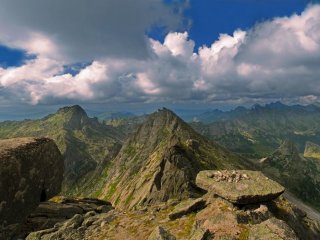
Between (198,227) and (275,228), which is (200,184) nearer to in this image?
(198,227)

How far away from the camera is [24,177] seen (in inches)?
1593

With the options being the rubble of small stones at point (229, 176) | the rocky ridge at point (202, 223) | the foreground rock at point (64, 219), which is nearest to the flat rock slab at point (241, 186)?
the rubble of small stones at point (229, 176)

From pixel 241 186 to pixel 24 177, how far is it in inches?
959

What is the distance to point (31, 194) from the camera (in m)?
42.1

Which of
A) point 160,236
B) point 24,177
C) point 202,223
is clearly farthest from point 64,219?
point 202,223

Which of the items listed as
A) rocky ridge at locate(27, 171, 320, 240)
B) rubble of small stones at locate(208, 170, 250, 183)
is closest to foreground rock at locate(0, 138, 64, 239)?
rocky ridge at locate(27, 171, 320, 240)

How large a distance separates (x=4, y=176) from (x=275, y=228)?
27747 mm

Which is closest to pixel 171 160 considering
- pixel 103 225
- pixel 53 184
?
pixel 53 184

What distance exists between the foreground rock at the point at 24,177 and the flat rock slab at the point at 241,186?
19.9 metres

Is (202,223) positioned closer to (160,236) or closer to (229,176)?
(160,236)

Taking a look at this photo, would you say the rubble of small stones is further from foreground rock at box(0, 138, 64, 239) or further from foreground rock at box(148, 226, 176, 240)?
foreground rock at box(0, 138, 64, 239)

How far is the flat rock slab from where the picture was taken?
33438 millimetres

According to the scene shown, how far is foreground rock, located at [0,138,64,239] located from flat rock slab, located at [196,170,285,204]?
19.9m

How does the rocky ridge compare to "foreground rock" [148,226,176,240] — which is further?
the rocky ridge
